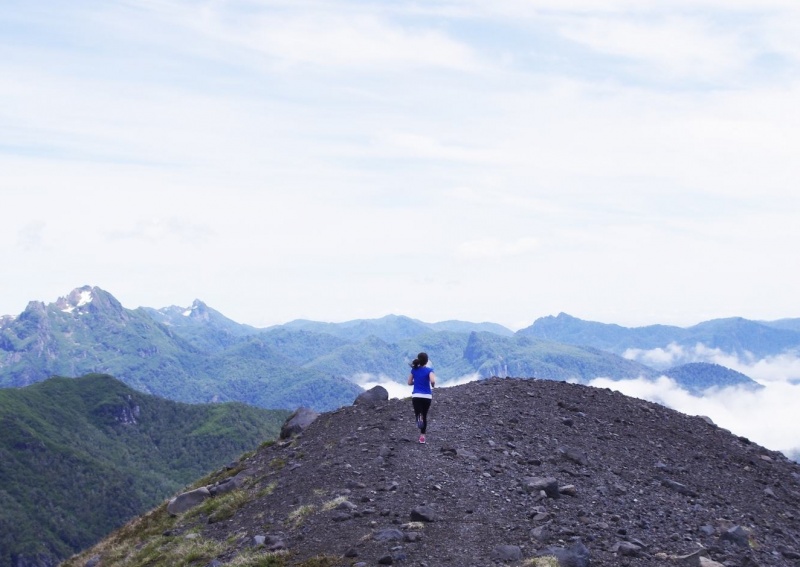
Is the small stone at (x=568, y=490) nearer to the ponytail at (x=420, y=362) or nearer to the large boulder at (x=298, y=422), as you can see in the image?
the ponytail at (x=420, y=362)

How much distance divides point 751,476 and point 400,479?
744 inches

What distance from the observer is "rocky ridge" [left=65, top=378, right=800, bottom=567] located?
21.0 m

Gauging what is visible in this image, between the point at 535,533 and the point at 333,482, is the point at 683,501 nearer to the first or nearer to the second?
the point at 535,533

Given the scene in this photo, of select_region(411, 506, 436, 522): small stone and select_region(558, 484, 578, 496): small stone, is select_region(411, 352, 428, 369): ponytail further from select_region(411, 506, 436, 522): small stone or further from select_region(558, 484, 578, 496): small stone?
select_region(411, 506, 436, 522): small stone

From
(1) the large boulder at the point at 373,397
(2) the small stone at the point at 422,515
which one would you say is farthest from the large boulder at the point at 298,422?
(2) the small stone at the point at 422,515

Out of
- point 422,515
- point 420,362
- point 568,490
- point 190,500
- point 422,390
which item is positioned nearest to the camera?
point 422,515

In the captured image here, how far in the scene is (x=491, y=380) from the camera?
146 ft

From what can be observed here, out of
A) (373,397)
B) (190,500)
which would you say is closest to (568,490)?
(373,397)

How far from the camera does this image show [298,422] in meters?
41.6

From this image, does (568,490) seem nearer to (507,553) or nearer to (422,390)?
(507,553)

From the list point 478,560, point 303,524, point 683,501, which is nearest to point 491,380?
point 683,501

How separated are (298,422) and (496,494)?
19.7m

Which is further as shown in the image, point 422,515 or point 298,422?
point 298,422

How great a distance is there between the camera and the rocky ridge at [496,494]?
21.0m
